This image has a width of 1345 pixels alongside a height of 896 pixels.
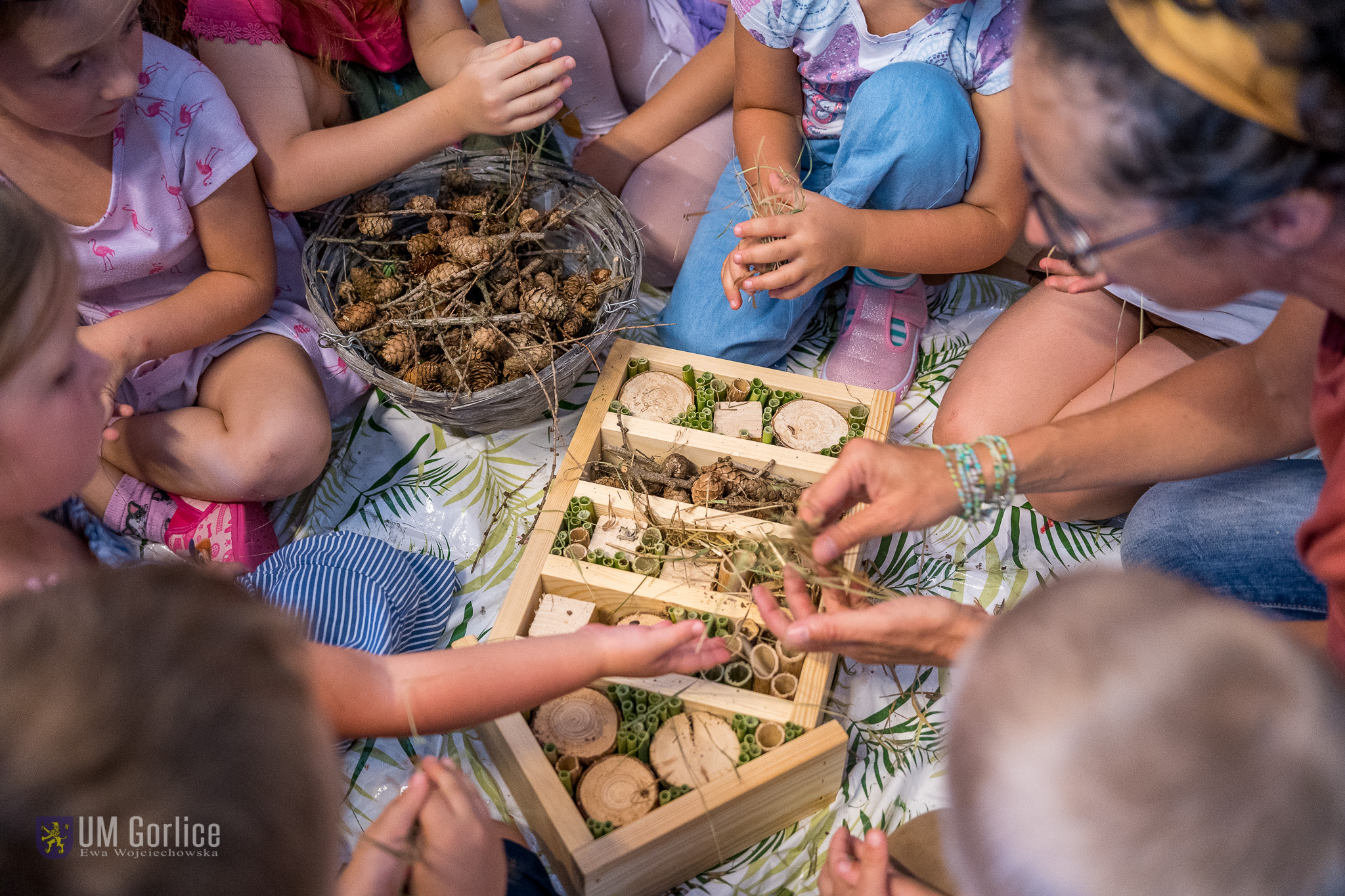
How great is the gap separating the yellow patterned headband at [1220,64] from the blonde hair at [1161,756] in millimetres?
356

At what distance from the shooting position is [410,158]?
58.4 inches

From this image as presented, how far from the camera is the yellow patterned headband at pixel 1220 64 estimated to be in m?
0.61

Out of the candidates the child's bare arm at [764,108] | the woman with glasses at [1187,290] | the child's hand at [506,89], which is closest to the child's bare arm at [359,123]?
the child's hand at [506,89]

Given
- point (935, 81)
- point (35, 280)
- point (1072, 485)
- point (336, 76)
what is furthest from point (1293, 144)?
point (336, 76)

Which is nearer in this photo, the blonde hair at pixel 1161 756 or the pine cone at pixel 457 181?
the blonde hair at pixel 1161 756

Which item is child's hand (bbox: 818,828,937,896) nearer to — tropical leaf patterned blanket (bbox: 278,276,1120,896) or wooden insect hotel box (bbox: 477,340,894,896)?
wooden insect hotel box (bbox: 477,340,894,896)

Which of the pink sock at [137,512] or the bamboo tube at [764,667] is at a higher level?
the pink sock at [137,512]

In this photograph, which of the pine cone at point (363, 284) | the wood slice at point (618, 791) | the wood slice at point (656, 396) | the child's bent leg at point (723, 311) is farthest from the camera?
the child's bent leg at point (723, 311)

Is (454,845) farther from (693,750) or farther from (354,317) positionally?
(354,317)

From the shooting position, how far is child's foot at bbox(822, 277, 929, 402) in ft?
5.44

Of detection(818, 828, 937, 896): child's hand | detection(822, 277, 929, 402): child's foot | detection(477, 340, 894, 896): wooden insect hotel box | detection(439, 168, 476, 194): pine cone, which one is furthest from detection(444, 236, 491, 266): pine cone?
detection(818, 828, 937, 896): child's hand

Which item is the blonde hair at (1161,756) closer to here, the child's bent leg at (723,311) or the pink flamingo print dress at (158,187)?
the child's bent leg at (723,311)

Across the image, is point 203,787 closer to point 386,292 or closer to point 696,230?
point 386,292

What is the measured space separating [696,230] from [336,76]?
74 centimetres
